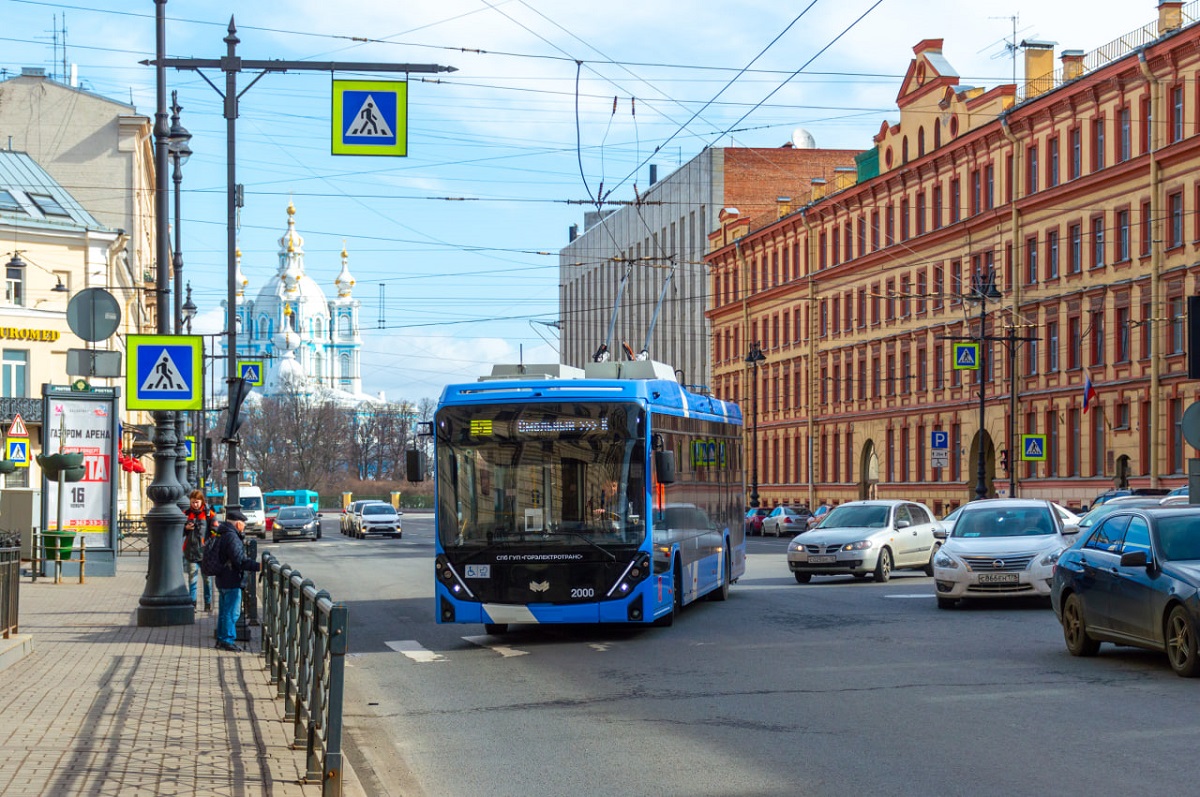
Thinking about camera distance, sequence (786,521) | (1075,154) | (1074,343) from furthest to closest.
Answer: (786,521) → (1074,343) → (1075,154)

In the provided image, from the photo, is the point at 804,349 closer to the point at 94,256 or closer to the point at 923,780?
the point at 94,256

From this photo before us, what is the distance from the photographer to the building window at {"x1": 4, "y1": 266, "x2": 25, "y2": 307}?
55.4 metres

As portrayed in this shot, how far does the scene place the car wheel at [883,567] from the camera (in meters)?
28.5

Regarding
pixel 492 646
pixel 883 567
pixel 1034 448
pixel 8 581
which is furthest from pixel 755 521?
pixel 8 581

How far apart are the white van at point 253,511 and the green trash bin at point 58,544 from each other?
117ft

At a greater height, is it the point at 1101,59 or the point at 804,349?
the point at 1101,59

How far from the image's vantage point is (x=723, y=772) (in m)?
9.33

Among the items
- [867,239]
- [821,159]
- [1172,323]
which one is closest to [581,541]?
[1172,323]

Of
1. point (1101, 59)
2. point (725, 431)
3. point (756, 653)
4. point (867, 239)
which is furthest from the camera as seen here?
point (867, 239)

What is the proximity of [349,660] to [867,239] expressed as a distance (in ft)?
187

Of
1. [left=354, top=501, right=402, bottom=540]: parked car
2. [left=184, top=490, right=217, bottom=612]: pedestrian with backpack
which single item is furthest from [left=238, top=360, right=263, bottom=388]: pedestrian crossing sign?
[left=354, top=501, right=402, bottom=540]: parked car

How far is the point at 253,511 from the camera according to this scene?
230ft

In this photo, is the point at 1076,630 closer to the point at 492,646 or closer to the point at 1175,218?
the point at 492,646

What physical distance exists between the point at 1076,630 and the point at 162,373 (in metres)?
10.1
